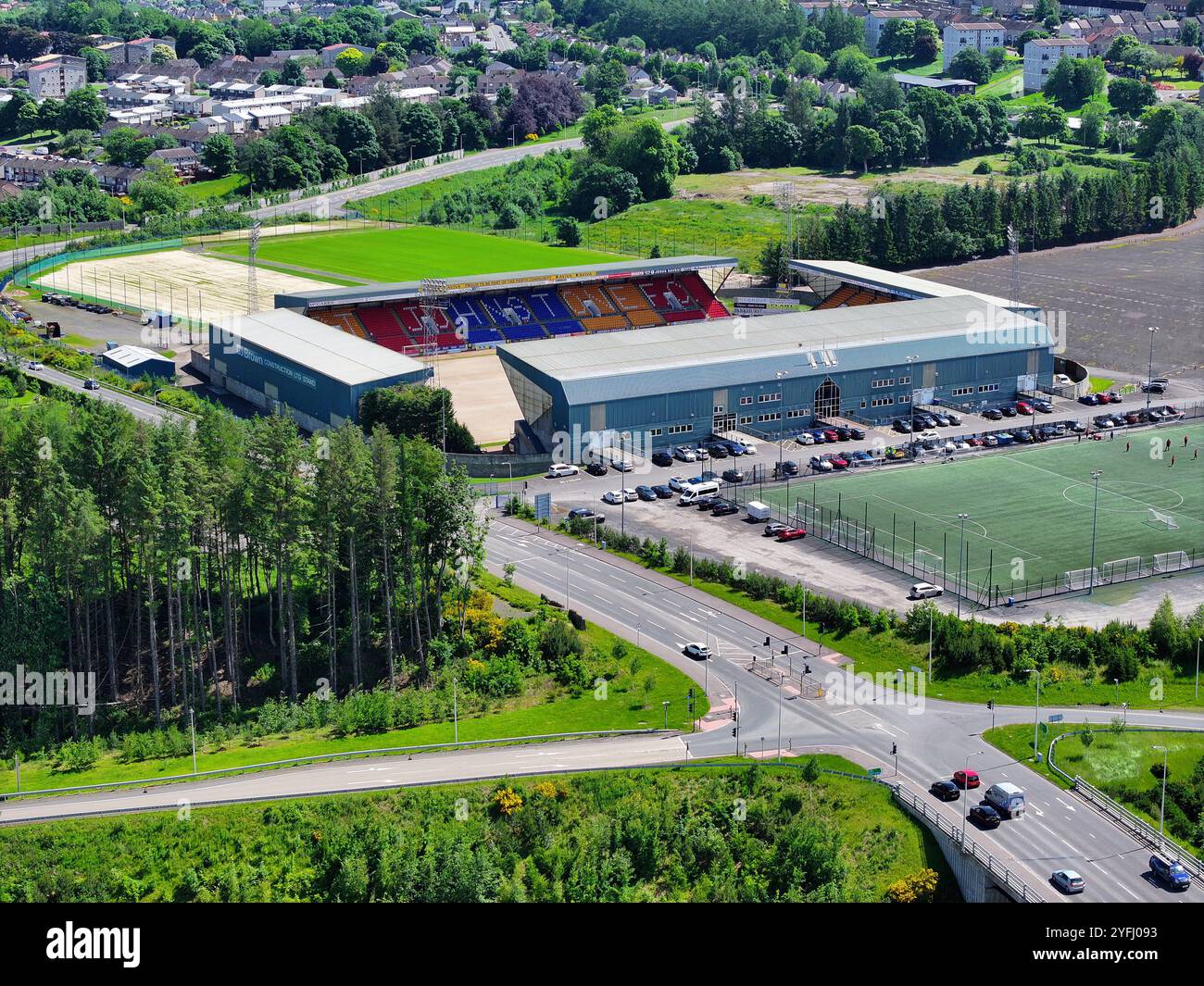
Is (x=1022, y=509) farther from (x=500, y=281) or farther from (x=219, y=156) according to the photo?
(x=219, y=156)

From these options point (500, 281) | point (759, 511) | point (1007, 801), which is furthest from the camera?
point (500, 281)

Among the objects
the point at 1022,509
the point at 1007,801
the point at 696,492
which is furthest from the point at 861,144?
the point at 1007,801

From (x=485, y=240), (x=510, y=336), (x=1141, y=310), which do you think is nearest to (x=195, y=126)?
(x=485, y=240)

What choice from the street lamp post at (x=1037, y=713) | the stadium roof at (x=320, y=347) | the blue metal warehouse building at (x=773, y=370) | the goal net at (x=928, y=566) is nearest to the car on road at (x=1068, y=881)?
the street lamp post at (x=1037, y=713)

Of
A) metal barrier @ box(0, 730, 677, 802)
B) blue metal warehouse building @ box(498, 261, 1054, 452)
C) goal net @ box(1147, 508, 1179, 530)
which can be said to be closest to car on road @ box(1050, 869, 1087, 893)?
metal barrier @ box(0, 730, 677, 802)

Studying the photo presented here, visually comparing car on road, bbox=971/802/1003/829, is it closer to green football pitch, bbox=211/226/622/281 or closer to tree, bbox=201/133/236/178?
green football pitch, bbox=211/226/622/281

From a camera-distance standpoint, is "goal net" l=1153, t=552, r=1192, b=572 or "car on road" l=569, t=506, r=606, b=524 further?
"car on road" l=569, t=506, r=606, b=524

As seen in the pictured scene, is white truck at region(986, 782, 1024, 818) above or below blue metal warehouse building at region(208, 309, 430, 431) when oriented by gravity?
below
